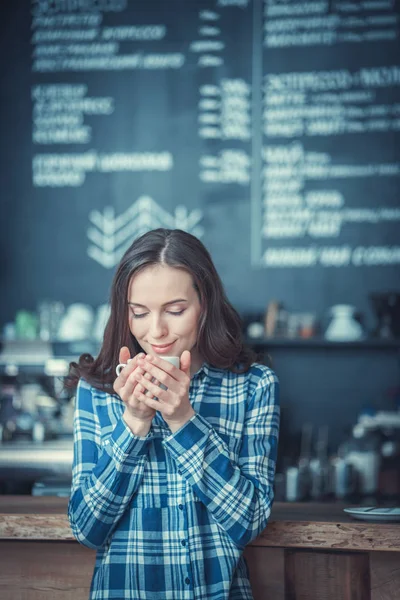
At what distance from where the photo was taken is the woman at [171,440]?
61.2 inches

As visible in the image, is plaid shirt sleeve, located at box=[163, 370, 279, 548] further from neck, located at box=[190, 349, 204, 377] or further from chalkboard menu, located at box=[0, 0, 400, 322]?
chalkboard menu, located at box=[0, 0, 400, 322]

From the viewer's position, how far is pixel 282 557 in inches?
75.5

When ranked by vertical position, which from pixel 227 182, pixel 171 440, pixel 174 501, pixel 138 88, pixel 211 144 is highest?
pixel 138 88

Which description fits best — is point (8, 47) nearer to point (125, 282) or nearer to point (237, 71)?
point (237, 71)

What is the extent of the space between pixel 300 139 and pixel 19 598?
306 centimetres

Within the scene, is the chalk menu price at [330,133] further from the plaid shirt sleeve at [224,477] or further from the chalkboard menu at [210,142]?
the plaid shirt sleeve at [224,477]

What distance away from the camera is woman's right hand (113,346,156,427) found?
4.99 ft

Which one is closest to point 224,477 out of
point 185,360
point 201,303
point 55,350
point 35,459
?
point 185,360

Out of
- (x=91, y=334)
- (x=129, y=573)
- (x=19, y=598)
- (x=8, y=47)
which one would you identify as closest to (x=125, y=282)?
(x=129, y=573)

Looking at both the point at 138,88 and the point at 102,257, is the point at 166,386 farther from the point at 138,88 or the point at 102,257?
the point at 138,88

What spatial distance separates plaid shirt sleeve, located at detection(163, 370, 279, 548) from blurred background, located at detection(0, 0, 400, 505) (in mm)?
2619

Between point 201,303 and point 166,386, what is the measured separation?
0.25 metres

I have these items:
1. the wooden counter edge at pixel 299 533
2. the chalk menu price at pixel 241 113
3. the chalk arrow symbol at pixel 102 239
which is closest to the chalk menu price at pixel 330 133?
the chalk menu price at pixel 241 113

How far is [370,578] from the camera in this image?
1.88 metres
